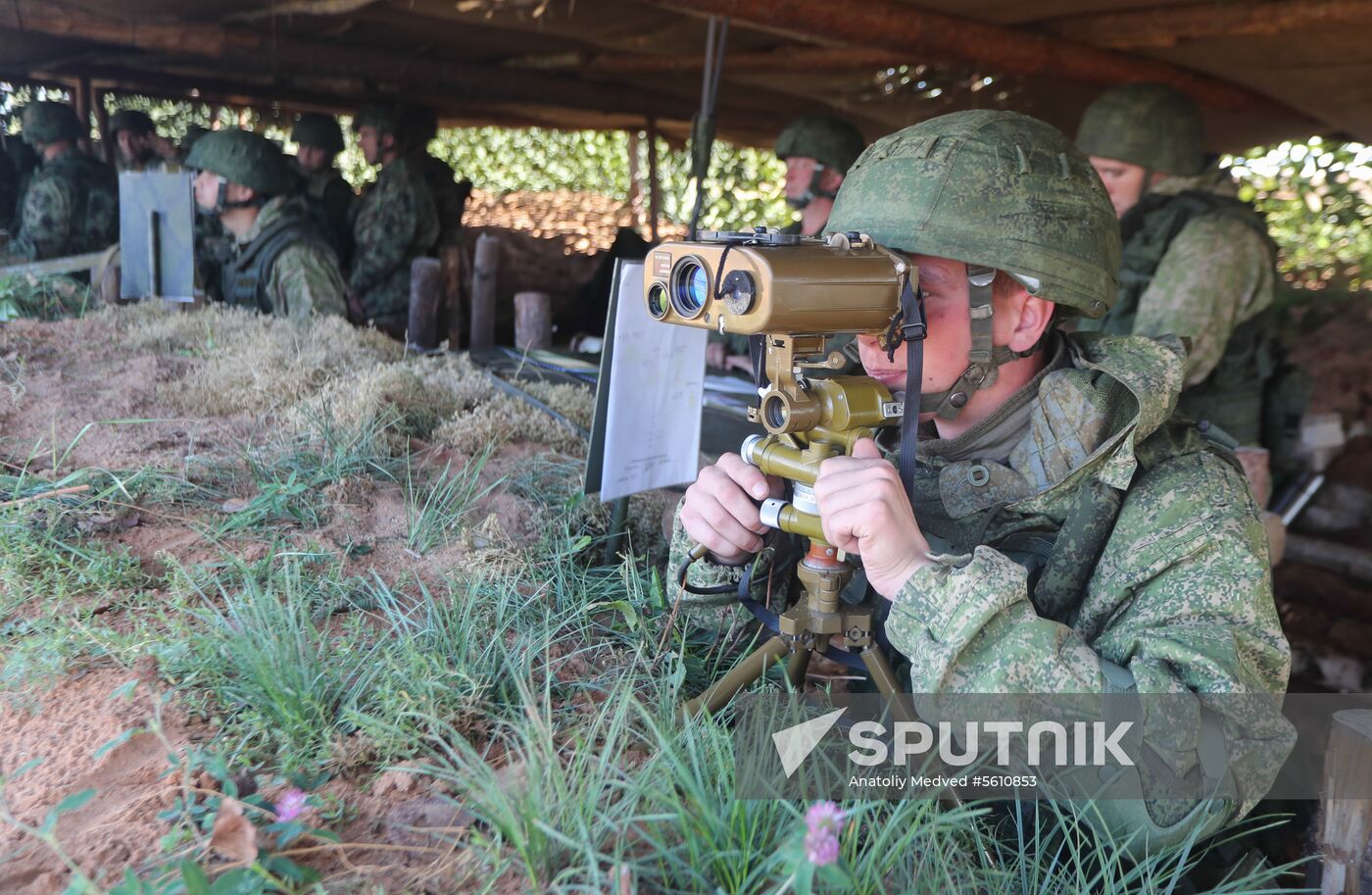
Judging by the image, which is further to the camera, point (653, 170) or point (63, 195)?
point (653, 170)

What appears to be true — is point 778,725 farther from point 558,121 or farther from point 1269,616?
point 558,121

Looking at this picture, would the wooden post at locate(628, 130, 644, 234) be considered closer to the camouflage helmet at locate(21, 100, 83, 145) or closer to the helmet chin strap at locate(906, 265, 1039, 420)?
the camouflage helmet at locate(21, 100, 83, 145)

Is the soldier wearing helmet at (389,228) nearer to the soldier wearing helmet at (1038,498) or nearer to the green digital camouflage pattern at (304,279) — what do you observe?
the green digital camouflage pattern at (304,279)

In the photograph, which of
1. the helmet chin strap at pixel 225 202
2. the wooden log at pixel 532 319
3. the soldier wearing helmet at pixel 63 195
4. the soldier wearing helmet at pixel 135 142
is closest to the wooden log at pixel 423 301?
the wooden log at pixel 532 319

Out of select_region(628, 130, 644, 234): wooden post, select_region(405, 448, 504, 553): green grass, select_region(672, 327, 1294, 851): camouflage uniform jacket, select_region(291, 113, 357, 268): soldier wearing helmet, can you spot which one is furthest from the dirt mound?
select_region(628, 130, 644, 234): wooden post

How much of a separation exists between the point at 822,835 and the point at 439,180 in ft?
27.2

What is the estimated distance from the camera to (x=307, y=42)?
741 centimetres

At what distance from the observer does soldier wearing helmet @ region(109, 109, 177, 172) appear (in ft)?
29.0

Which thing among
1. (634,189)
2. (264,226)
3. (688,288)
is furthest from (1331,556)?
(634,189)

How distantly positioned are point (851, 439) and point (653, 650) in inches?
27.2

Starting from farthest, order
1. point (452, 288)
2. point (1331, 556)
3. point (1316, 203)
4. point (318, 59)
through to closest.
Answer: point (1316, 203)
point (452, 288)
point (318, 59)
point (1331, 556)

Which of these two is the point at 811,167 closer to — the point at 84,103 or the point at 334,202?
the point at 334,202

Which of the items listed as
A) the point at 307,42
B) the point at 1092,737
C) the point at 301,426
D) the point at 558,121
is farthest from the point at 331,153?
the point at 1092,737

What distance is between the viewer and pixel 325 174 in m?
8.38
